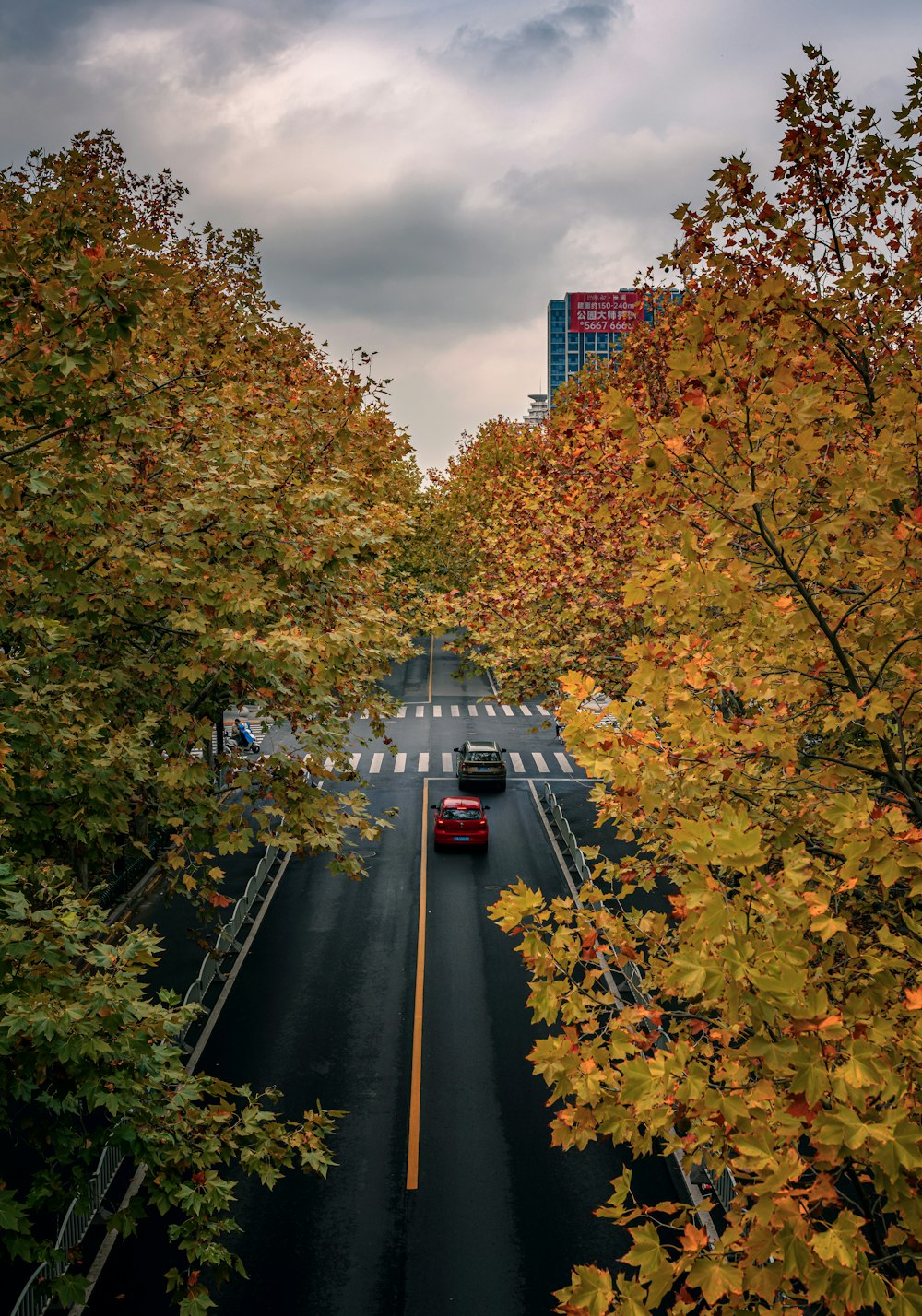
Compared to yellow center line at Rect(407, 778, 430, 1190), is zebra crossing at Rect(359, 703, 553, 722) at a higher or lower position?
higher

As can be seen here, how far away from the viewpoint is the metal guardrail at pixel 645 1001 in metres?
7.83

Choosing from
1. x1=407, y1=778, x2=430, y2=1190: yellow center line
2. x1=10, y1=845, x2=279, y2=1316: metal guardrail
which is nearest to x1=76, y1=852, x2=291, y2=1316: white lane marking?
x1=10, y1=845, x2=279, y2=1316: metal guardrail

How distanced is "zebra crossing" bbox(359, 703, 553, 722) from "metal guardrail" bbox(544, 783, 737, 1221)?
14240 mm

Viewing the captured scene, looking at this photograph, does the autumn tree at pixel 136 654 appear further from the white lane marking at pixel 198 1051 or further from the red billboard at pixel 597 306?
the red billboard at pixel 597 306

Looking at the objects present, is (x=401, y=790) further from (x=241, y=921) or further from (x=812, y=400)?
(x=812, y=400)

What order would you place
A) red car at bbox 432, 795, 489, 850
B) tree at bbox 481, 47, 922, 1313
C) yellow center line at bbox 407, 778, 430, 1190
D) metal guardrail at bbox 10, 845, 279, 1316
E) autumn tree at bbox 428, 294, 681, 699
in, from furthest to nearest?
red car at bbox 432, 795, 489, 850 → autumn tree at bbox 428, 294, 681, 699 → yellow center line at bbox 407, 778, 430, 1190 → metal guardrail at bbox 10, 845, 279, 1316 → tree at bbox 481, 47, 922, 1313

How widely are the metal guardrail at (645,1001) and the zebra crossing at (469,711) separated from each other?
14240mm

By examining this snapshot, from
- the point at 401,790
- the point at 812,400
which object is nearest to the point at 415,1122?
the point at 812,400

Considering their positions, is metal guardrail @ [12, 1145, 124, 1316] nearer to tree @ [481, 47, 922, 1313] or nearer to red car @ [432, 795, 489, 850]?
tree @ [481, 47, 922, 1313]

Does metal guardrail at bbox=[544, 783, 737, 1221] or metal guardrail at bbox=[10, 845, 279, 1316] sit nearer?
metal guardrail at bbox=[10, 845, 279, 1316]

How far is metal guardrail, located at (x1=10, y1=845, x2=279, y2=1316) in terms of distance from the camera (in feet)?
20.5

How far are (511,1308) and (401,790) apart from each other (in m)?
20.9

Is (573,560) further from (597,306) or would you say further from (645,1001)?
(597,306)

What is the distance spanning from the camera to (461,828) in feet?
79.3
